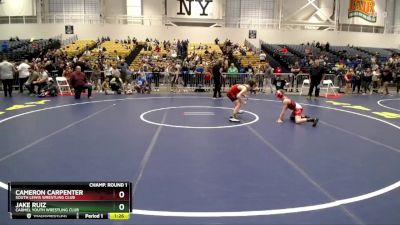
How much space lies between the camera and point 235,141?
822 cm

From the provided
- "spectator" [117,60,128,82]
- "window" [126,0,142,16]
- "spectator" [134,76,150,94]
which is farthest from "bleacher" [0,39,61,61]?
"spectator" [134,76,150,94]

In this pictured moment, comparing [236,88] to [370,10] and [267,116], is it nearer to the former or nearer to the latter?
[267,116]

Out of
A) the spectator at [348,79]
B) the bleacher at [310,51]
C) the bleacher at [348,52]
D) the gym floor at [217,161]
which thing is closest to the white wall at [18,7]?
the bleacher at [310,51]

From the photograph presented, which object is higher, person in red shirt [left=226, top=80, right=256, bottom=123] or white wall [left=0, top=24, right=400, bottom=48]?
white wall [left=0, top=24, right=400, bottom=48]

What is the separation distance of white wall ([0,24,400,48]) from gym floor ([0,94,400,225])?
859 inches

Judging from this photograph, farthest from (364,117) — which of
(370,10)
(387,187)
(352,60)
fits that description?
(370,10)

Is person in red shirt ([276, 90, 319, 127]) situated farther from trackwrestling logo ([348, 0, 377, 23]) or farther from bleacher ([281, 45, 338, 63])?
trackwrestling logo ([348, 0, 377, 23])

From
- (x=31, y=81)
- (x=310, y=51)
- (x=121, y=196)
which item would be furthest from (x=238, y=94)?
(x=310, y=51)

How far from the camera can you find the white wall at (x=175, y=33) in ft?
108

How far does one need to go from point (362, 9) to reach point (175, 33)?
18180mm

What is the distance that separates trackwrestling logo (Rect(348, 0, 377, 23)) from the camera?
116 feet

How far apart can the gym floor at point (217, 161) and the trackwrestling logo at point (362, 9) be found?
26437 millimetres

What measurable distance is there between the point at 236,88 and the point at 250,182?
5.61 metres
